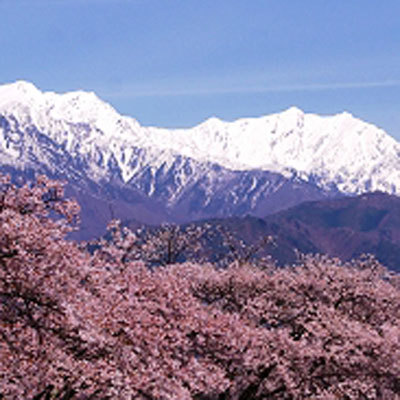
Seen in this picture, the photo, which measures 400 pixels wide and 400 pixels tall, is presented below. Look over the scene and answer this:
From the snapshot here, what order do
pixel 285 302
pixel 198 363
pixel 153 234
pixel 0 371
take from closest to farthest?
pixel 0 371, pixel 198 363, pixel 285 302, pixel 153 234

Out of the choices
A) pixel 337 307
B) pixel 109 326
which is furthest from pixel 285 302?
pixel 109 326

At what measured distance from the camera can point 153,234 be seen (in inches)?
3797

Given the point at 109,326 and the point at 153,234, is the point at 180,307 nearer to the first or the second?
the point at 109,326

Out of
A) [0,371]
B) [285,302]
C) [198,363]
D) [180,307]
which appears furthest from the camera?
[285,302]

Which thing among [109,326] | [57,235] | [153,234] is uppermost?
[153,234]

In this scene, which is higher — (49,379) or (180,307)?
(180,307)

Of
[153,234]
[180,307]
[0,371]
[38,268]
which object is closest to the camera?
[38,268]

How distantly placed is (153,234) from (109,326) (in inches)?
2845

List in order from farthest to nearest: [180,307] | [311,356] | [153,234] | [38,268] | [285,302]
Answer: [153,234], [285,302], [311,356], [180,307], [38,268]

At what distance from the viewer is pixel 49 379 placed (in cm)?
2448

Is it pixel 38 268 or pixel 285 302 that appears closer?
pixel 38 268

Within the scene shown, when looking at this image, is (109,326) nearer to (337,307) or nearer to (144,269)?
(144,269)

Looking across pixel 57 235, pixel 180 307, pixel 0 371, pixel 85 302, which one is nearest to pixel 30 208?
pixel 57 235

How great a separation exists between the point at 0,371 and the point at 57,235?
15.8ft
